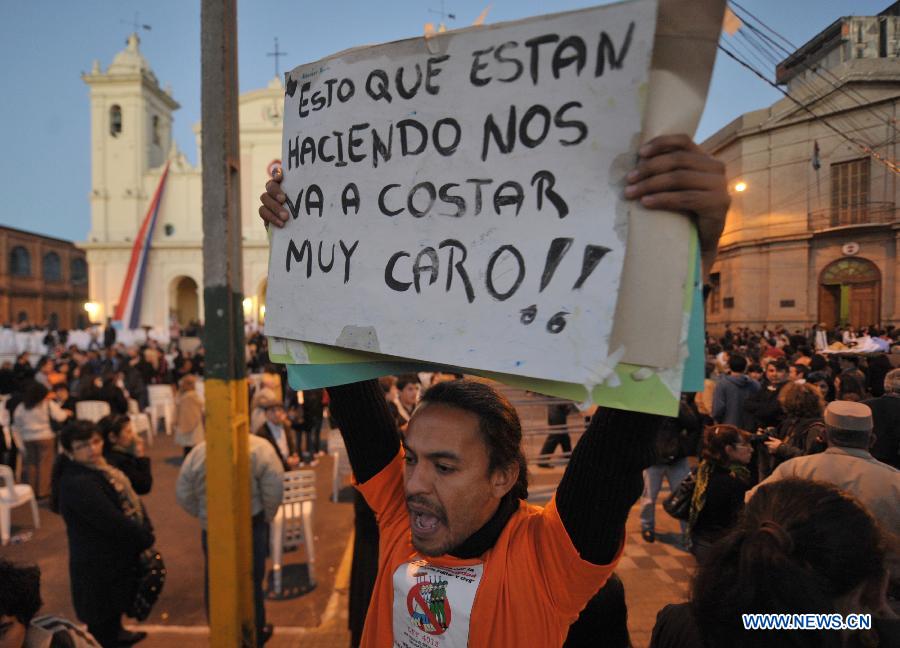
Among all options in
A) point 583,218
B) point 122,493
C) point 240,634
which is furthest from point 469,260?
point 122,493

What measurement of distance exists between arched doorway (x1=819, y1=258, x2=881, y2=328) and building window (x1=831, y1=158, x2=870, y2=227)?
6.95 feet

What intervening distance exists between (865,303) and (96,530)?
88.0 ft

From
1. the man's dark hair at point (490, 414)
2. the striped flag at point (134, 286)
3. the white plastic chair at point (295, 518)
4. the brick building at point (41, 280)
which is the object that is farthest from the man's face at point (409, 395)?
the brick building at point (41, 280)

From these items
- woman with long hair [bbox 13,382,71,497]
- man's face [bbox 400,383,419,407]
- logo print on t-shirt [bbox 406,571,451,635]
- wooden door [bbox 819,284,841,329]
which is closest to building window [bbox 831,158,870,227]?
wooden door [bbox 819,284,841,329]

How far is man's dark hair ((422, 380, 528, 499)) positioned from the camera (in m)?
1.44

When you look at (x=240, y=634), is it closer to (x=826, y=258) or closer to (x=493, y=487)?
(x=493, y=487)

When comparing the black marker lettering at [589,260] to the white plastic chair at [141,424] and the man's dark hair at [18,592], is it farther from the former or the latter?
the white plastic chair at [141,424]

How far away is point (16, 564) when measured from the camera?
1984 millimetres

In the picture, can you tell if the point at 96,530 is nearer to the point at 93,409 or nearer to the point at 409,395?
the point at 409,395

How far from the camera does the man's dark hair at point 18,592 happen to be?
185cm

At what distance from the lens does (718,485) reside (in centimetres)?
356

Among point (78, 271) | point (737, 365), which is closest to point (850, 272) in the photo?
point (737, 365)

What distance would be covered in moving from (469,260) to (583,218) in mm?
248

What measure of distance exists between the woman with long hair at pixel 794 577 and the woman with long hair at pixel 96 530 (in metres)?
3.33
